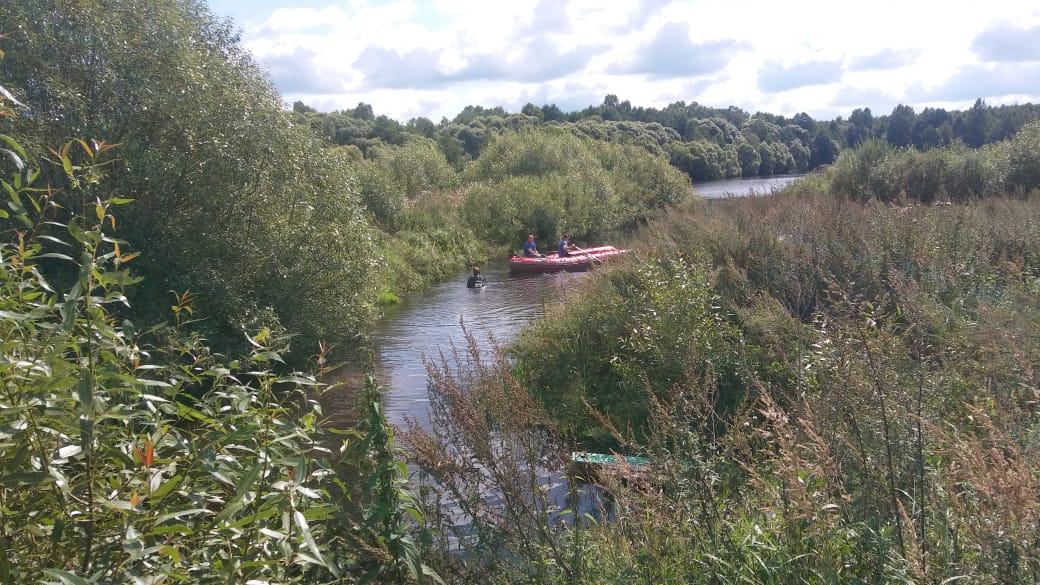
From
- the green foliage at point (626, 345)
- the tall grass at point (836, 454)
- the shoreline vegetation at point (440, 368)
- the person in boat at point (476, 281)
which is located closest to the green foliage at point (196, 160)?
the shoreline vegetation at point (440, 368)

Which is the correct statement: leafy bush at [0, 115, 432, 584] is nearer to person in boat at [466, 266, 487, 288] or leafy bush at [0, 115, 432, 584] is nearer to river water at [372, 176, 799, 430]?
river water at [372, 176, 799, 430]

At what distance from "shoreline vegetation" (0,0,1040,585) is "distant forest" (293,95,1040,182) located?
3278cm

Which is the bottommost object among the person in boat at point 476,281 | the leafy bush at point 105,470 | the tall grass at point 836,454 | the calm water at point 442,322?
the calm water at point 442,322

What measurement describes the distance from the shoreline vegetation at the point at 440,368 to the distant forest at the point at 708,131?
32783mm

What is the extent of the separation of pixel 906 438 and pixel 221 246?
11394 millimetres

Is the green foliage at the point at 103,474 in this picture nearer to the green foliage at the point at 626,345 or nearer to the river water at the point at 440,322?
the green foliage at the point at 626,345

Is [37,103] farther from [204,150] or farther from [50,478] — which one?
[50,478]

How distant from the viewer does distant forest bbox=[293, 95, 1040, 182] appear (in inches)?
2325

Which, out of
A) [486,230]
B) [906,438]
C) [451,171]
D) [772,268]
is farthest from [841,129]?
[906,438]

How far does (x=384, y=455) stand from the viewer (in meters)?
3.84

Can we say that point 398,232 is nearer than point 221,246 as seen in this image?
No

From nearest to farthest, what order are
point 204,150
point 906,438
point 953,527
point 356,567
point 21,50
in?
point 953,527
point 906,438
point 356,567
point 21,50
point 204,150

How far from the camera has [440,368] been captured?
9.98 metres

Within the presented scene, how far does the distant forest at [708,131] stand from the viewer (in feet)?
194
